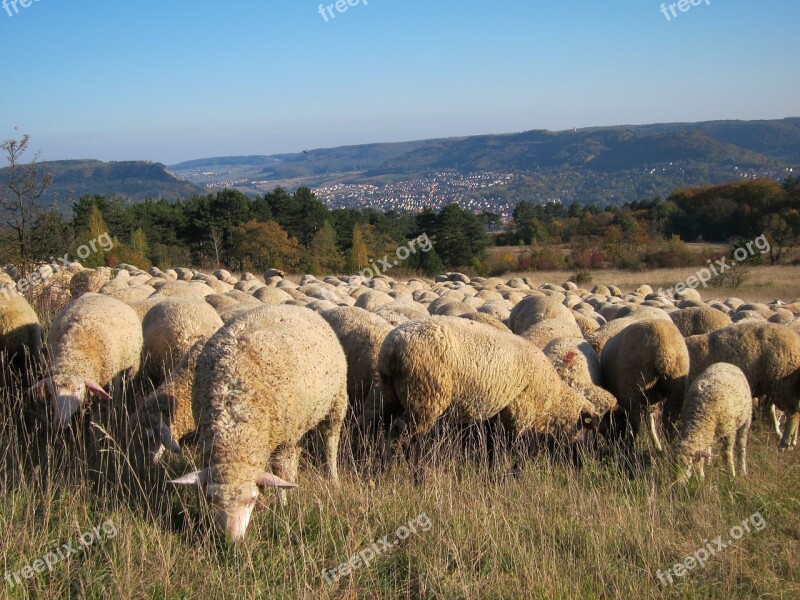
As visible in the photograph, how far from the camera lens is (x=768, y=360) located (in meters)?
8.12

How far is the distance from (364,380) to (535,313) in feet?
18.1

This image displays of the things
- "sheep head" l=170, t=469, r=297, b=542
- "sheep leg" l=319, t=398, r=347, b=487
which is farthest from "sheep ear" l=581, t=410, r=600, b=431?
"sheep head" l=170, t=469, r=297, b=542

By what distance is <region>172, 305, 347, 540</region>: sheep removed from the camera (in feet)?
13.7

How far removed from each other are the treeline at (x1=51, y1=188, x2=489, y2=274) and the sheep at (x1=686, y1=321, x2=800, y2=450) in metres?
41.3

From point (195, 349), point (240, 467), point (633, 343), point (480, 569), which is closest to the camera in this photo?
point (480, 569)

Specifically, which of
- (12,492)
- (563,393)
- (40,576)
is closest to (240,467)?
(40,576)

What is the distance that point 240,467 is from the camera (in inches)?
167

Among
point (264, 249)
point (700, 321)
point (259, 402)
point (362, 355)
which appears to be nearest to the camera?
point (259, 402)

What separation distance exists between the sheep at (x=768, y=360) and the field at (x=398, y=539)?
2.97 meters

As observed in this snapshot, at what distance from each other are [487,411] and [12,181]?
12490mm

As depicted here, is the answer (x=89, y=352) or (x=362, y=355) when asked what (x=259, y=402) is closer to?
(x=362, y=355)

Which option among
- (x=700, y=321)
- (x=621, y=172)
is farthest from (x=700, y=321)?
(x=621, y=172)

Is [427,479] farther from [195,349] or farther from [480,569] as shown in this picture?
[195,349]

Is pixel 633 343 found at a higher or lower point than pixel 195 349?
lower
